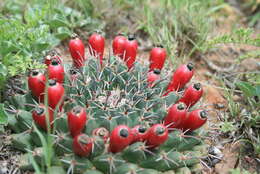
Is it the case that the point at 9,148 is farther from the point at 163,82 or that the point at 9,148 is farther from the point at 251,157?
the point at 251,157

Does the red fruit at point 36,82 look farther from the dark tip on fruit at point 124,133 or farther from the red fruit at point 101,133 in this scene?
the dark tip on fruit at point 124,133

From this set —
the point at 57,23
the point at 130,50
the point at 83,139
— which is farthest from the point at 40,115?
the point at 57,23

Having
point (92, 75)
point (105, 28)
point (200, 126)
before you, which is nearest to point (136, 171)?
point (200, 126)

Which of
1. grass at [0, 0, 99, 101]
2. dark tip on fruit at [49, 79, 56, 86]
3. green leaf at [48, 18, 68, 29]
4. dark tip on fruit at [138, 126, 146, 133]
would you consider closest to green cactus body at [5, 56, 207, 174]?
dark tip on fruit at [138, 126, 146, 133]

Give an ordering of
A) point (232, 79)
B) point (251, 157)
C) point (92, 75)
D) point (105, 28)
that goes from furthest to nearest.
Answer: point (105, 28), point (232, 79), point (251, 157), point (92, 75)

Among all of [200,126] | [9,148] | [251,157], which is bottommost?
[251,157]

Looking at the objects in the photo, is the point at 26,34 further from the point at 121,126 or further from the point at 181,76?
the point at 121,126

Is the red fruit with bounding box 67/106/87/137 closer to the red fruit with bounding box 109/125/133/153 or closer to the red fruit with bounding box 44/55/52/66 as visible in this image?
the red fruit with bounding box 109/125/133/153
